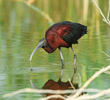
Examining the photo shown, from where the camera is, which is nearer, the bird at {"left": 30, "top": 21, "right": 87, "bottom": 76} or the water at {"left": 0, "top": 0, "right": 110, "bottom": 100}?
the water at {"left": 0, "top": 0, "right": 110, "bottom": 100}

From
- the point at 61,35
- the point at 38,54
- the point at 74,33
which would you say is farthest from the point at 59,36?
the point at 38,54

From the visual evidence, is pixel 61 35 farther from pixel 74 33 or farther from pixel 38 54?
pixel 38 54

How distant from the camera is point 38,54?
360 inches

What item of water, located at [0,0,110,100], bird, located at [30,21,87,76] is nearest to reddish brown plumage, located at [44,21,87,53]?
bird, located at [30,21,87,76]

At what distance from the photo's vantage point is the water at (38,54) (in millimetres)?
6703

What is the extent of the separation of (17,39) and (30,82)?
4262 millimetres

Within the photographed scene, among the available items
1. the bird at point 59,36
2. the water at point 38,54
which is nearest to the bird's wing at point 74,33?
the bird at point 59,36

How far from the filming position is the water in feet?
22.0

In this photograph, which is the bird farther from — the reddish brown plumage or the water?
the water

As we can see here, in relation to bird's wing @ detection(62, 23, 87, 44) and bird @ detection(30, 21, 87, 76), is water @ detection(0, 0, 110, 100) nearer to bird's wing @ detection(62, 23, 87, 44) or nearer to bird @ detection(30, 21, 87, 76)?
bird @ detection(30, 21, 87, 76)

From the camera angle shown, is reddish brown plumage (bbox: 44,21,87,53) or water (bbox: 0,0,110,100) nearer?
water (bbox: 0,0,110,100)

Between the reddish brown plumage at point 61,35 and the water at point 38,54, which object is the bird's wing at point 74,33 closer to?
the reddish brown plumage at point 61,35

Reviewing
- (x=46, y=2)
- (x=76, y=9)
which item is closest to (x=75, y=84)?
(x=76, y=9)

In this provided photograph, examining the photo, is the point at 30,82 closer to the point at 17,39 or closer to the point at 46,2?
the point at 17,39
